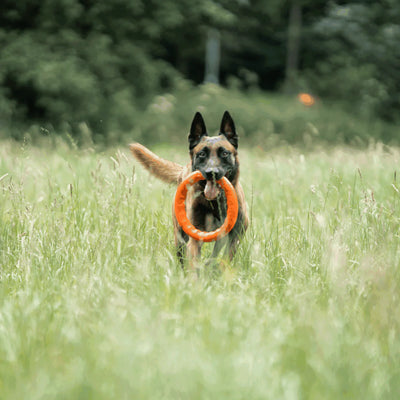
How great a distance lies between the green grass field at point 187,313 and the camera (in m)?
1.98

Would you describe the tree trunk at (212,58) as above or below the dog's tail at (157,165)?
below

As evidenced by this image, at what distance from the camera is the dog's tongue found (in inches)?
149

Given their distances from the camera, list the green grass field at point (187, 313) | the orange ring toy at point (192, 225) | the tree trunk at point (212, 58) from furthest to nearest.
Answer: the tree trunk at point (212, 58)
the orange ring toy at point (192, 225)
the green grass field at point (187, 313)

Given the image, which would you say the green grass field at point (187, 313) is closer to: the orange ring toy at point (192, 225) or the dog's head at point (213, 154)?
the orange ring toy at point (192, 225)

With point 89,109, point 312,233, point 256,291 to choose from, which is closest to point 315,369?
point 256,291

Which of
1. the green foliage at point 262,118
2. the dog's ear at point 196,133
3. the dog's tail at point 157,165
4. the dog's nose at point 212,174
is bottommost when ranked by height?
the green foliage at point 262,118

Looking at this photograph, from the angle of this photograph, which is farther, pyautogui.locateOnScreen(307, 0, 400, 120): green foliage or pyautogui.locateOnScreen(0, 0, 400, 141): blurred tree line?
pyautogui.locateOnScreen(307, 0, 400, 120): green foliage

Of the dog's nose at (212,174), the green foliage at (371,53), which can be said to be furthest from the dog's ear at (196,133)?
the green foliage at (371,53)

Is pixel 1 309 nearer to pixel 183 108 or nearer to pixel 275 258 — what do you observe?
pixel 275 258

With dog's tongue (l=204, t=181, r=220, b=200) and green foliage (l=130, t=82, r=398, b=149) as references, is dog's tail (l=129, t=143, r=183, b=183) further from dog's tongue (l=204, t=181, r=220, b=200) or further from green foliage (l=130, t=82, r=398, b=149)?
green foliage (l=130, t=82, r=398, b=149)

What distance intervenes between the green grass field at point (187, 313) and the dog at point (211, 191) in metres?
0.24

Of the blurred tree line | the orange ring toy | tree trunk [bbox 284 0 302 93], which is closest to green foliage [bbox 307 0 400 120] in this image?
the blurred tree line

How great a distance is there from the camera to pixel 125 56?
16172mm

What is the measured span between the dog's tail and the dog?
0.87 feet
